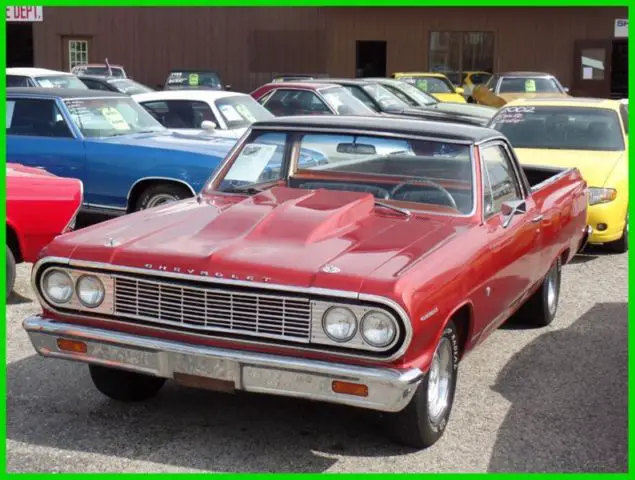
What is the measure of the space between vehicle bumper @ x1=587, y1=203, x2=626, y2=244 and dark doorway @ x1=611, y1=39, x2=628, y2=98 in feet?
80.9

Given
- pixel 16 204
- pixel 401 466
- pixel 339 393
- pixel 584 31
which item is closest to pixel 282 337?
pixel 339 393

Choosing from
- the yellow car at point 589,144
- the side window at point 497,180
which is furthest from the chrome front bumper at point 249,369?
the yellow car at point 589,144

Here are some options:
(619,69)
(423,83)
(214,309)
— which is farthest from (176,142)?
(619,69)

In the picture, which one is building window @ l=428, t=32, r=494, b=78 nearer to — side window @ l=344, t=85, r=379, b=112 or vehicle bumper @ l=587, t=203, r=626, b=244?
side window @ l=344, t=85, r=379, b=112

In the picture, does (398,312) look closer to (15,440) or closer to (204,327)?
(204,327)

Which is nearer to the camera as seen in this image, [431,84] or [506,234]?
[506,234]

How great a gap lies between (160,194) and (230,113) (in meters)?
2.82

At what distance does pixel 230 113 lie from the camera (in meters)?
12.2

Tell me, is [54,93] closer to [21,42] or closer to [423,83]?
[423,83]

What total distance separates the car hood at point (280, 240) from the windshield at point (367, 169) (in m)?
0.22

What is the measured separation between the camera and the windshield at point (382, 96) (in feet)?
55.2

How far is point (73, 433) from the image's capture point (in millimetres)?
4809

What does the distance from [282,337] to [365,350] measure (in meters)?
0.37

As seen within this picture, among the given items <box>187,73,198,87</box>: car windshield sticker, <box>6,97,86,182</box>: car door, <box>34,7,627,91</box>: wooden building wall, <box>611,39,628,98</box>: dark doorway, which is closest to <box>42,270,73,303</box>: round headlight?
<box>6,97,86,182</box>: car door
